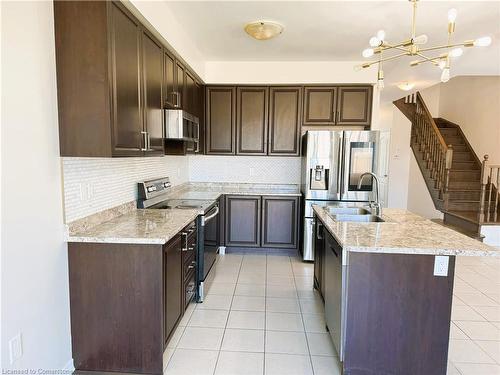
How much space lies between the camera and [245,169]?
475cm

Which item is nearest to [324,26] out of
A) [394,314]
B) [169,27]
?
Answer: [169,27]

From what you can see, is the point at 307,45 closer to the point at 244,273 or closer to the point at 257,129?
the point at 257,129

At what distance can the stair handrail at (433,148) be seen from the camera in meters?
5.89

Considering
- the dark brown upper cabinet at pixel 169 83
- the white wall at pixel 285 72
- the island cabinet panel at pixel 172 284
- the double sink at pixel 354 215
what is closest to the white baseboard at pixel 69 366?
the island cabinet panel at pixel 172 284

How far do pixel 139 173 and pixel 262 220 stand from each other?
1.86 meters

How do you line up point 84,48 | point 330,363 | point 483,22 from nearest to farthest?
1. point 84,48
2. point 330,363
3. point 483,22

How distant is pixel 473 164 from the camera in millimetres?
6520

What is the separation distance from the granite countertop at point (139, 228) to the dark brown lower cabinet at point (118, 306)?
0.04 metres

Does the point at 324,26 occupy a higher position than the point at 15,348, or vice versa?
the point at 324,26

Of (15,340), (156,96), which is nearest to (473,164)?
(156,96)

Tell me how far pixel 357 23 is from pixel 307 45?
719mm

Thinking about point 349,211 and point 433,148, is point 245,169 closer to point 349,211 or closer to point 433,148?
point 349,211

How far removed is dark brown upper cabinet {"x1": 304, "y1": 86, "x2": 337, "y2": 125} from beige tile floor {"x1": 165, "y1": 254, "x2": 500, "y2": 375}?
2006 millimetres

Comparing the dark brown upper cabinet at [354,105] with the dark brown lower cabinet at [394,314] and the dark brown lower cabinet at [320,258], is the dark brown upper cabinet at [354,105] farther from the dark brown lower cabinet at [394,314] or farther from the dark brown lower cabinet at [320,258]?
the dark brown lower cabinet at [394,314]
